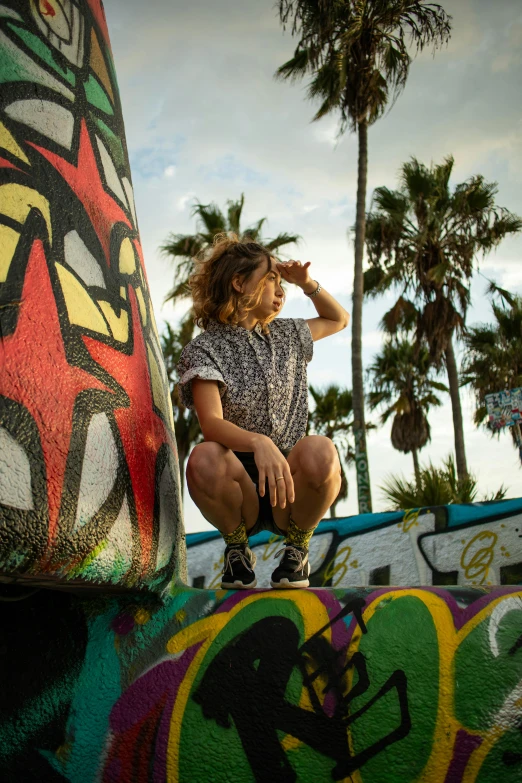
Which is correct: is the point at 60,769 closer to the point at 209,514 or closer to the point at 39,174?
the point at 209,514

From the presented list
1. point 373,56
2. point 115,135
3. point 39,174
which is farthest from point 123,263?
point 373,56

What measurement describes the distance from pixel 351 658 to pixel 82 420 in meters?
1.15

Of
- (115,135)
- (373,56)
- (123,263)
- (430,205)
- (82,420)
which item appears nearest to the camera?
(82,420)

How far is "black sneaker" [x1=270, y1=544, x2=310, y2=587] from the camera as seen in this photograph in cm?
231

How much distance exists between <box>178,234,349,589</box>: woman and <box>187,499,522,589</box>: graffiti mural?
353cm

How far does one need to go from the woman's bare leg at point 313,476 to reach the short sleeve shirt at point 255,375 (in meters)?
0.27

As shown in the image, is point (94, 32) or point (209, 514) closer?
point (209, 514)

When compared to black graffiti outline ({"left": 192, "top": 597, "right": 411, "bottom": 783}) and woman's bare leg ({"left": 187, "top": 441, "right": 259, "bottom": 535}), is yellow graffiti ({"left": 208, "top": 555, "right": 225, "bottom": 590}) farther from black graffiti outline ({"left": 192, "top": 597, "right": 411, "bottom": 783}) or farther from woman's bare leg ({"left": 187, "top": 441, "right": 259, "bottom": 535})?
black graffiti outline ({"left": 192, "top": 597, "right": 411, "bottom": 783})

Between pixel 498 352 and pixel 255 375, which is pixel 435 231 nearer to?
pixel 498 352

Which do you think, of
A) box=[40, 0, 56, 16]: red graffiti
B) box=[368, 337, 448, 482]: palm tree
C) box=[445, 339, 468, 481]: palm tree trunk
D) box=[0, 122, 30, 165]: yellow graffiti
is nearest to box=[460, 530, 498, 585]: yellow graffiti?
box=[0, 122, 30, 165]: yellow graffiti

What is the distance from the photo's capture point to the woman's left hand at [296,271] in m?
2.79

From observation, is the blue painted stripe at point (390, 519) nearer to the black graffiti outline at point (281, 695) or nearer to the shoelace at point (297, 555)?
the shoelace at point (297, 555)

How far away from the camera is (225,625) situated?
214 centimetres

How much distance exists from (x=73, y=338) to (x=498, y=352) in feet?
57.8
